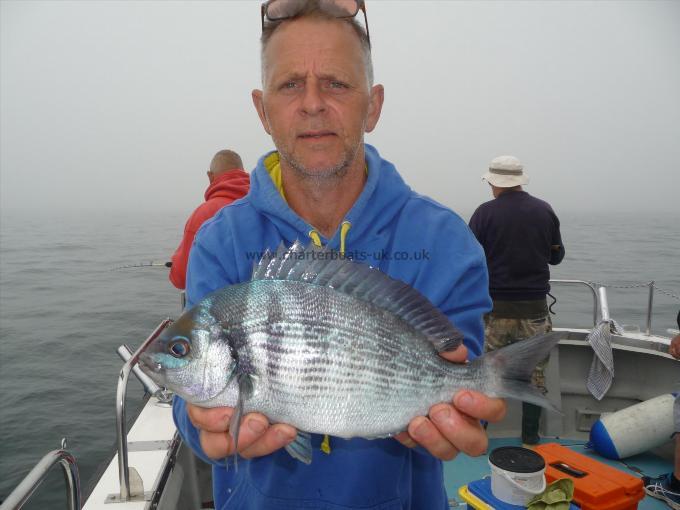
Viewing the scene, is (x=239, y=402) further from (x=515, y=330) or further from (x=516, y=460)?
(x=515, y=330)

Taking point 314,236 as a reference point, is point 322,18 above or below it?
above

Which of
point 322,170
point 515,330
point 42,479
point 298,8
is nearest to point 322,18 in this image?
point 298,8

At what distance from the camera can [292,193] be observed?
2.25m

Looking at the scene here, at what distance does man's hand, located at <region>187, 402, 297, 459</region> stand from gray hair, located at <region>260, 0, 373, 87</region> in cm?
153

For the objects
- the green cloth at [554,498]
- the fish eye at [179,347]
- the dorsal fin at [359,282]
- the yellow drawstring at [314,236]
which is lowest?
the green cloth at [554,498]

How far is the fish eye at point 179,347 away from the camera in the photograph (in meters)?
1.74

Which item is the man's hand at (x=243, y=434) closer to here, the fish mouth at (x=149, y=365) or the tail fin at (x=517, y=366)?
the fish mouth at (x=149, y=365)

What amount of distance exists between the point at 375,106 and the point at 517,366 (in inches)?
56.8

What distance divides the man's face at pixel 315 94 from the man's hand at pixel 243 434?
1.06 m

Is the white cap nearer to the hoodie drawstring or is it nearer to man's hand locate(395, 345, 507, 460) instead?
the hoodie drawstring

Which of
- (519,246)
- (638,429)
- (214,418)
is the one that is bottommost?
(638,429)

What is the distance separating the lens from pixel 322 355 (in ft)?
5.61

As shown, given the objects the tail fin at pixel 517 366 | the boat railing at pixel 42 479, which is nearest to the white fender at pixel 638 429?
the tail fin at pixel 517 366

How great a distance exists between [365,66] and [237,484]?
2.04 m
